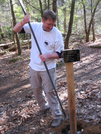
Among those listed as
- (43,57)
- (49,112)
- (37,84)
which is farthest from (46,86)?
(49,112)

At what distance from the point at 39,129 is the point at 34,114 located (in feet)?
1.66

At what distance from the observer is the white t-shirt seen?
2246 millimetres

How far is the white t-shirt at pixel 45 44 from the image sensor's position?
2.25m

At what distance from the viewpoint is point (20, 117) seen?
308 cm

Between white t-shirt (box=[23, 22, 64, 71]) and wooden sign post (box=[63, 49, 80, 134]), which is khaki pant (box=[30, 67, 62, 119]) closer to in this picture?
white t-shirt (box=[23, 22, 64, 71])

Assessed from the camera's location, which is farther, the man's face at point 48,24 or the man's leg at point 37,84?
the man's leg at point 37,84

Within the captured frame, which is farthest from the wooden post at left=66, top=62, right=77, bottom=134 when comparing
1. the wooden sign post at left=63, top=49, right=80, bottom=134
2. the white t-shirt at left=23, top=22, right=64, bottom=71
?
the white t-shirt at left=23, top=22, right=64, bottom=71

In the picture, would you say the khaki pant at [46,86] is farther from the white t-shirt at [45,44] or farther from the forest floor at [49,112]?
the forest floor at [49,112]

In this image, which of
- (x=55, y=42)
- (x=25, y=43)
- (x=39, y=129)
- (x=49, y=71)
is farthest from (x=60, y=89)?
(x=25, y=43)

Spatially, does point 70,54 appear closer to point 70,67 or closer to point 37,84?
point 70,67

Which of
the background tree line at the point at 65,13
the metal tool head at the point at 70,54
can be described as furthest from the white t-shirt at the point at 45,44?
the background tree line at the point at 65,13

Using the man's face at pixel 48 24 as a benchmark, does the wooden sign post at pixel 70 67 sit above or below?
below

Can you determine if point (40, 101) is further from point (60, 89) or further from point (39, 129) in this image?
point (60, 89)

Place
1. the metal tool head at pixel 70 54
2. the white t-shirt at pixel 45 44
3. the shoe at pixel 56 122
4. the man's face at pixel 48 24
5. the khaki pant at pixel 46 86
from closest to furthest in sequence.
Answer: the metal tool head at pixel 70 54 < the man's face at pixel 48 24 < the white t-shirt at pixel 45 44 < the khaki pant at pixel 46 86 < the shoe at pixel 56 122
